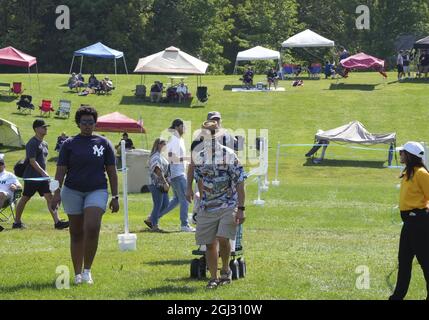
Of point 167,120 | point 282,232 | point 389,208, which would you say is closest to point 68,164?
point 282,232

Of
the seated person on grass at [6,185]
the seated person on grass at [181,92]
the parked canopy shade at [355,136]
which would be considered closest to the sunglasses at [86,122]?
the seated person on grass at [6,185]

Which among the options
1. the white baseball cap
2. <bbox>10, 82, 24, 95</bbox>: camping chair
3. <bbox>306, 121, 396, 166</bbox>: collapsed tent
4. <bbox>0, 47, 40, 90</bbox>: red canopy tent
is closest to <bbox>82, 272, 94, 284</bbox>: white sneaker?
the white baseball cap

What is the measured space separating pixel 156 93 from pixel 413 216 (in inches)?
1358

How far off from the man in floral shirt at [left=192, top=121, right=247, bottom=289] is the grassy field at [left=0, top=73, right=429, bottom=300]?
16.1 inches

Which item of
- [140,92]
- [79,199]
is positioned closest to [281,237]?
[79,199]

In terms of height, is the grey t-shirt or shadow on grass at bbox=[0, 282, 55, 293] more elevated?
the grey t-shirt

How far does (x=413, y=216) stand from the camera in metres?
8.48

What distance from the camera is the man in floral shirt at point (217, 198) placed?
916cm

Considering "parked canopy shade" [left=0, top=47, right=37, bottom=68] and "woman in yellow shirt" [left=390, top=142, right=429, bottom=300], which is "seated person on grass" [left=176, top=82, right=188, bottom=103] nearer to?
"parked canopy shade" [left=0, top=47, right=37, bottom=68]

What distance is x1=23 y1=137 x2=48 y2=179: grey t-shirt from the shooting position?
1445 centimetres

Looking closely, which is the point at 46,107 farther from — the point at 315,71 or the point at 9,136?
the point at 315,71

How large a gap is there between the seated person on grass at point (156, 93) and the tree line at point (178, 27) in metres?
22.4

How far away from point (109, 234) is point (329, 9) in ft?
200

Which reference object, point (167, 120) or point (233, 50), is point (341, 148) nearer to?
point (167, 120)
